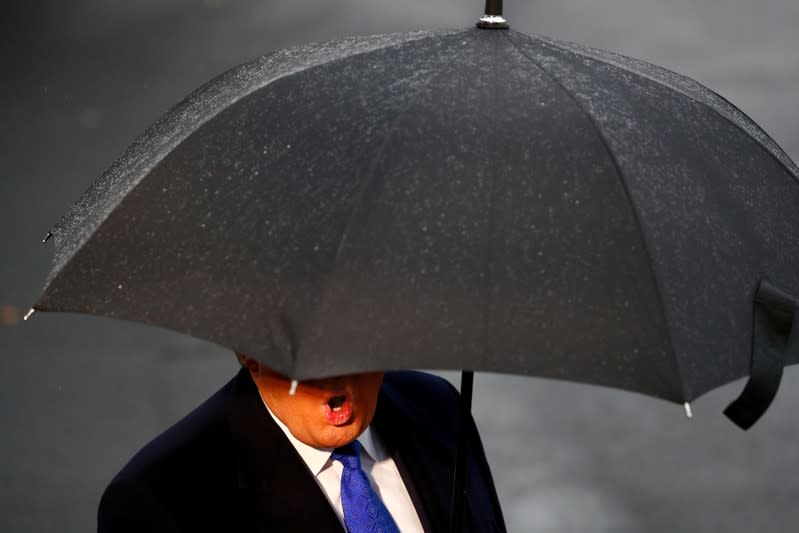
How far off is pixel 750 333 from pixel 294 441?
2.82 ft

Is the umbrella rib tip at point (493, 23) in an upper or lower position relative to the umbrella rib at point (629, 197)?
upper

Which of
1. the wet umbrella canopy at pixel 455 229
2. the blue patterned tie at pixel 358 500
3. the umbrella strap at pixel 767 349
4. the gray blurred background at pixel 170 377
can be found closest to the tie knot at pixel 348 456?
the blue patterned tie at pixel 358 500

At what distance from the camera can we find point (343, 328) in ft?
6.81

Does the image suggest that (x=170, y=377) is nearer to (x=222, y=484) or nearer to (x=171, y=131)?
(x=222, y=484)

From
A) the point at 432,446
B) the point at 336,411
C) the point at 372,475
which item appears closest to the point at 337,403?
the point at 336,411

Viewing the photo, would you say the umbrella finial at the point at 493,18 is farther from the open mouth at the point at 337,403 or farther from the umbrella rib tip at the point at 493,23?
the open mouth at the point at 337,403

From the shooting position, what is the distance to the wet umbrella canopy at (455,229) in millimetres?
2090

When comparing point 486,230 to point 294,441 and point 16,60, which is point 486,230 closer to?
point 294,441

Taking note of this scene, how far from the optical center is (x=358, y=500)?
266 centimetres

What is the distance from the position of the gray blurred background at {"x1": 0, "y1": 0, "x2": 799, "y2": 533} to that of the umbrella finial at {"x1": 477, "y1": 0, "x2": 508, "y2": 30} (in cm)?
293

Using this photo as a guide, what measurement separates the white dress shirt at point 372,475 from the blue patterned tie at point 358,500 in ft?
0.07

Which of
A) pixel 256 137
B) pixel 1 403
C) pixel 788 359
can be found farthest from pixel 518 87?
pixel 1 403

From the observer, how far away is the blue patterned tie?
8.68 ft

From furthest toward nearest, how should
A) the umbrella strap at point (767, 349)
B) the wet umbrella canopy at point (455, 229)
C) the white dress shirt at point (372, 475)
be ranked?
the white dress shirt at point (372, 475)
the umbrella strap at point (767, 349)
the wet umbrella canopy at point (455, 229)
